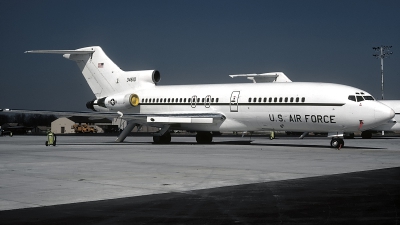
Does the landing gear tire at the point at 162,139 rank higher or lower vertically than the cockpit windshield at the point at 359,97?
lower

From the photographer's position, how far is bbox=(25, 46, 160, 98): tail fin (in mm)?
39750

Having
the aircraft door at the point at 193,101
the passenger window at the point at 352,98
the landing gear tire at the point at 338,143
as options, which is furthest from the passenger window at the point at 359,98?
the aircraft door at the point at 193,101

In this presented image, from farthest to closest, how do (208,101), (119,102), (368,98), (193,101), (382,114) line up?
→ (119,102) → (193,101) → (208,101) → (368,98) → (382,114)

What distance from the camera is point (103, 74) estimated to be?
1598 inches

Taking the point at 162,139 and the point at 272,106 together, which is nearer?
the point at 272,106

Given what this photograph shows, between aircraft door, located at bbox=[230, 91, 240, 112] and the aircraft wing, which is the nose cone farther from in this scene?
the aircraft wing

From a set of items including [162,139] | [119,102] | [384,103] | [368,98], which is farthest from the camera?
[384,103]

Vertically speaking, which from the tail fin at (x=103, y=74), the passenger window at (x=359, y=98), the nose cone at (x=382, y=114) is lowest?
the nose cone at (x=382, y=114)

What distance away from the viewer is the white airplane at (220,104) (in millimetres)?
28391

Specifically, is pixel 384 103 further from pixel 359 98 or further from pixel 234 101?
pixel 359 98

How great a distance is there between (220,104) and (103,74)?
36.9 ft

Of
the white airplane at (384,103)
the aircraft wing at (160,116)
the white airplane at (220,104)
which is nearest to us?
the white airplane at (220,104)

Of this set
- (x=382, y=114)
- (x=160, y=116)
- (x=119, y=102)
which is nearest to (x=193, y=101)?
(x=160, y=116)

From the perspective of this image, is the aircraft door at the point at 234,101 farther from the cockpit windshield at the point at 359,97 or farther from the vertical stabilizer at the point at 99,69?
the vertical stabilizer at the point at 99,69
